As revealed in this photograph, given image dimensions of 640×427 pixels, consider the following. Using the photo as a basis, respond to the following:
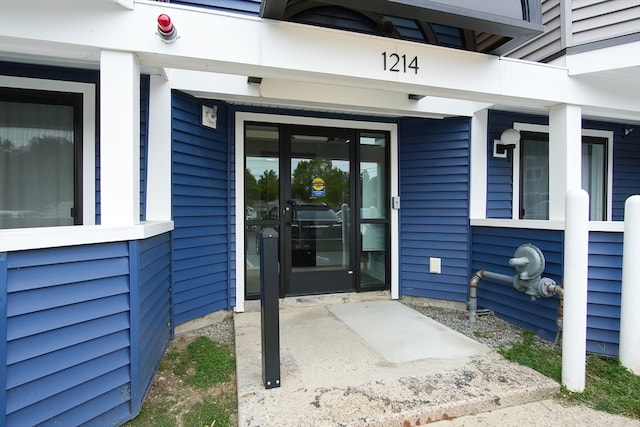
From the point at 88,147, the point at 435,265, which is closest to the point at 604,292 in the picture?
the point at 435,265

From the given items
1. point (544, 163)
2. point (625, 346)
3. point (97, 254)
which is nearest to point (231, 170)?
point (97, 254)

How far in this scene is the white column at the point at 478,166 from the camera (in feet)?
12.4

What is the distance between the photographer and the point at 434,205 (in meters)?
3.93

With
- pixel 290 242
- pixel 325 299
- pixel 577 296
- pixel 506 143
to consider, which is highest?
pixel 506 143

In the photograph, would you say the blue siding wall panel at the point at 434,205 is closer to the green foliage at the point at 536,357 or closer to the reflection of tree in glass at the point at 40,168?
the green foliage at the point at 536,357

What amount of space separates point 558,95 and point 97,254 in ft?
12.4

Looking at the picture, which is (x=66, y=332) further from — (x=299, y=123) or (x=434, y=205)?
(x=434, y=205)

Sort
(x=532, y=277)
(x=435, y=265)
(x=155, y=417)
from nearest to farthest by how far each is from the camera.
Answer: (x=155, y=417)
(x=532, y=277)
(x=435, y=265)

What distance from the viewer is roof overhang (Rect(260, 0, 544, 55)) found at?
212 cm

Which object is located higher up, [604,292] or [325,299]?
[604,292]

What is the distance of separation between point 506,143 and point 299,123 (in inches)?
92.2

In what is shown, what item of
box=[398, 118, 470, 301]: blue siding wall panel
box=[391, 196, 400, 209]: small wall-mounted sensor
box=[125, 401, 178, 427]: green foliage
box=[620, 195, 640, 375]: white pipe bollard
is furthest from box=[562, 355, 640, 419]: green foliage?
box=[125, 401, 178, 427]: green foliage

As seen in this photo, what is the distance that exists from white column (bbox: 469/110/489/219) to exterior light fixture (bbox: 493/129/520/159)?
0.16m

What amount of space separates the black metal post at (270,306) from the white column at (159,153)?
50.1 inches
